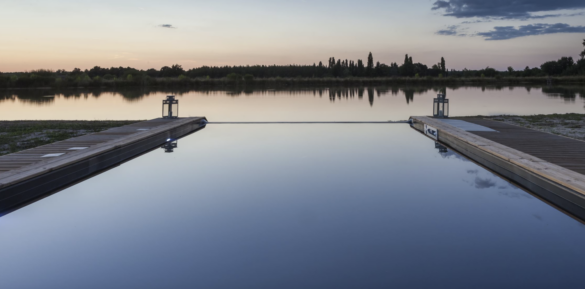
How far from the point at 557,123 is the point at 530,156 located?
461cm

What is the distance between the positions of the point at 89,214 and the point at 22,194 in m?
0.55

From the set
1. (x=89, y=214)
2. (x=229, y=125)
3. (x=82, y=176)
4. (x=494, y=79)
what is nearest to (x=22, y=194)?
A: (x=89, y=214)

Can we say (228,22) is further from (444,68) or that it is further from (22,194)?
(444,68)

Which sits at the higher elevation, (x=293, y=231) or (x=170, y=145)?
(x=170, y=145)

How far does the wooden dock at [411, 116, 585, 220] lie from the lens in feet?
11.1

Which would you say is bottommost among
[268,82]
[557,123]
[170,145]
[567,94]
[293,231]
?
[293,231]

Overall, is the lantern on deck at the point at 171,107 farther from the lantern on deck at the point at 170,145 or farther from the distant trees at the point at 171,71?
the distant trees at the point at 171,71

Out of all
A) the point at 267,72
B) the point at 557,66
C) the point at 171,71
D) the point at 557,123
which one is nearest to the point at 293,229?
the point at 557,123

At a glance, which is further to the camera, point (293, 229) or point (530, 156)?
point (530, 156)

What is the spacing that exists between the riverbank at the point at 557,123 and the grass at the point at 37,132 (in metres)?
7.07

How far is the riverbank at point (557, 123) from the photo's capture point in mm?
7079

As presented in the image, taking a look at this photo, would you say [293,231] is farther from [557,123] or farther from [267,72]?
[267,72]

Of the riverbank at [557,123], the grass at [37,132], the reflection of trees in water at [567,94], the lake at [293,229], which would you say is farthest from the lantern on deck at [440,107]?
the reflection of trees in water at [567,94]

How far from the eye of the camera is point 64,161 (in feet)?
14.1
